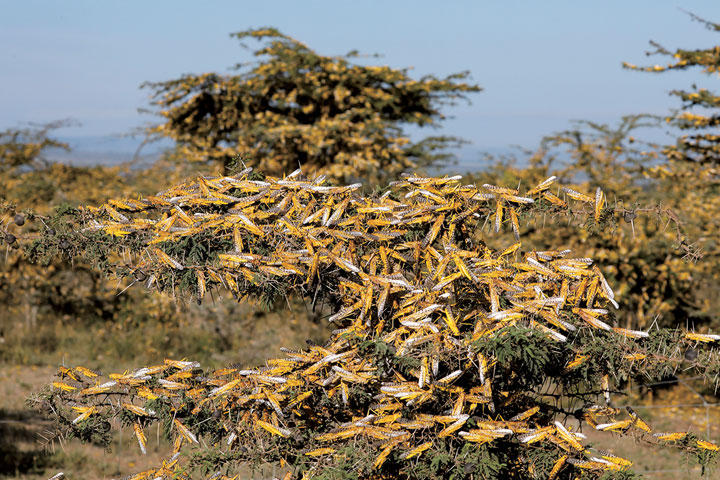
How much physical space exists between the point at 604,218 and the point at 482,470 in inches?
46.5

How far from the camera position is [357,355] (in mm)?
2545

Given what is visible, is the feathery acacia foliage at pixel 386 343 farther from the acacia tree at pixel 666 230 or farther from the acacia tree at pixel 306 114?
the acacia tree at pixel 306 114

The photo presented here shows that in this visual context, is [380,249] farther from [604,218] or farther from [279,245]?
[604,218]

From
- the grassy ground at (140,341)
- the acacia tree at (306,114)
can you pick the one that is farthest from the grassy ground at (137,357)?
the acacia tree at (306,114)

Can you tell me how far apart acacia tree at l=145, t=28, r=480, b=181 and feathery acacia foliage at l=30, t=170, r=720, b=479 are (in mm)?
8702

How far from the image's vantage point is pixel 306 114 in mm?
12984

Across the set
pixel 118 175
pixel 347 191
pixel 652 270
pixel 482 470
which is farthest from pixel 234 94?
pixel 482 470

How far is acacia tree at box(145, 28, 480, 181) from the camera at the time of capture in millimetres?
11828

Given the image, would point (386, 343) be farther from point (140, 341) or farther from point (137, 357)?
point (140, 341)

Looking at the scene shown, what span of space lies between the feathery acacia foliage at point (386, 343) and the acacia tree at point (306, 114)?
28.6ft

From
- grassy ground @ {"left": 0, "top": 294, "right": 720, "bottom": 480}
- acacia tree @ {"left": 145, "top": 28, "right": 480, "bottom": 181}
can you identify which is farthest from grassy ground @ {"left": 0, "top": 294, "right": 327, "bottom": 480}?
acacia tree @ {"left": 145, "top": 28, "right": 480, "bottom": 181}

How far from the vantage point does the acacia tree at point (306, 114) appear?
11.8 meters

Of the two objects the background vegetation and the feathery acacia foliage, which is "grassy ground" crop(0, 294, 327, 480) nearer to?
the background vegetation

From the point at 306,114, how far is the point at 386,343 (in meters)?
11.0
